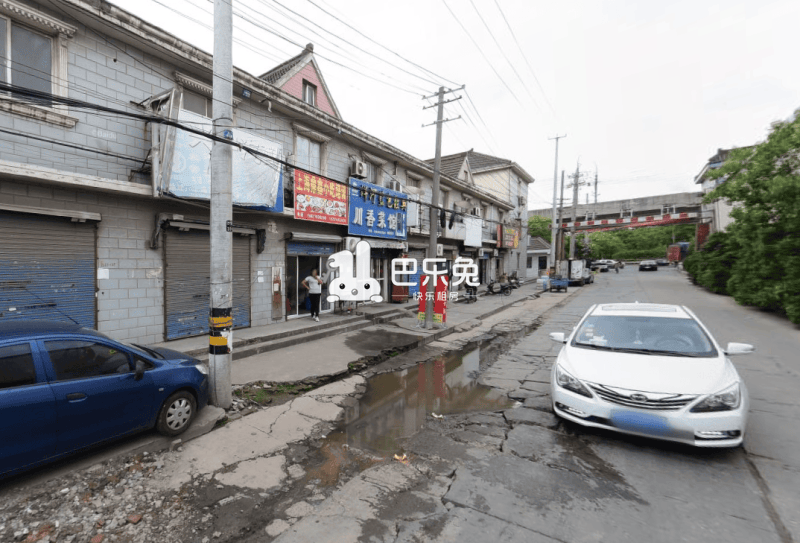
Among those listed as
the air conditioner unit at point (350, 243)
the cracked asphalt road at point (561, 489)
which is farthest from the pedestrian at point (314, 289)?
the cracked asphalt road at point (561, 489)

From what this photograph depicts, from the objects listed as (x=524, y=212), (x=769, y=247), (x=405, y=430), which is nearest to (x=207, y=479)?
(x=405, y=430)

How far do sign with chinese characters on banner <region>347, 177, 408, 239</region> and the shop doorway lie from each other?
5.90 ft

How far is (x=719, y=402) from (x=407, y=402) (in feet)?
13.2

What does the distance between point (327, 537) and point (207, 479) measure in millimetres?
1627

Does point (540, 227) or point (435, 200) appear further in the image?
point (540, 227)

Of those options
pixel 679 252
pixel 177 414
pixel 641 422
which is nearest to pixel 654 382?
pixel 641 422

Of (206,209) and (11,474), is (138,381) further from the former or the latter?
(206,209)

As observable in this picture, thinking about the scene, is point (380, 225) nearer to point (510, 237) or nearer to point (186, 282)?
point (186, 282)

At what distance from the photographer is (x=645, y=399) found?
3752 millimetres

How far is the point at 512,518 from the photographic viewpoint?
9.80ft

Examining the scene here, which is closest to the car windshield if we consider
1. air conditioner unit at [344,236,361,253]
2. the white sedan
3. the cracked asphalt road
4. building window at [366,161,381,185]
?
the white sedan

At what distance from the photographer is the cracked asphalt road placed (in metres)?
2.85

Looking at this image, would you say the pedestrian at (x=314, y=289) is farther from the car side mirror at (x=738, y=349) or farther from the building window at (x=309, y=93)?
the car side mirror at (x=738, y=349)

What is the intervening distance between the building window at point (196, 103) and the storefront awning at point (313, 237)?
3.73 meters
